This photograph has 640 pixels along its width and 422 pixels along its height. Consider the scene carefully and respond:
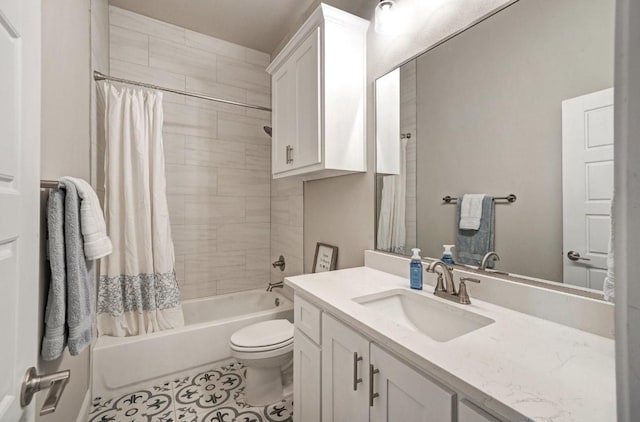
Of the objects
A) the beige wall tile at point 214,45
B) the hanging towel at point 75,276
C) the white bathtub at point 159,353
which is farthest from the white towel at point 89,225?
the beige wall tile at point 214,45

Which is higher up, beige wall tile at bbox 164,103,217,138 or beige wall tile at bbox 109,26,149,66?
beige wall tile at bbox 109,26,149,66

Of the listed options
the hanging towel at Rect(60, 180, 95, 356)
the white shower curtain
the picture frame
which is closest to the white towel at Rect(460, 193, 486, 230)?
the white shower curtain

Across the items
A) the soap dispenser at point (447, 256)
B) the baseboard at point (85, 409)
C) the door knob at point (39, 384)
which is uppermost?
the soap dispenser at point (447, 256)

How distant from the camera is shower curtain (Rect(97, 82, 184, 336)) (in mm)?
1883

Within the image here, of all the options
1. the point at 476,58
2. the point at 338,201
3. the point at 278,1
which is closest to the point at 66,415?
the point at 338,201

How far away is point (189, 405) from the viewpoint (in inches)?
65.1

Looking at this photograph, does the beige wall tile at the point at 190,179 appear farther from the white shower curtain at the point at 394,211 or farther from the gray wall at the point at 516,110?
the gray wall at the point at 516,110

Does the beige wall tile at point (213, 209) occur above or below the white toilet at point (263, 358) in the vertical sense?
above

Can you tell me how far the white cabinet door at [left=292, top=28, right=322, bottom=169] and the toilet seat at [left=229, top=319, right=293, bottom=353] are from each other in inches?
41.9

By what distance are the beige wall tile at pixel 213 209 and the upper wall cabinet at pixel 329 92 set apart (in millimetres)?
1166

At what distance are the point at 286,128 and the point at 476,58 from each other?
117cm

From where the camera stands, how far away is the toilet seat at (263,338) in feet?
5.18

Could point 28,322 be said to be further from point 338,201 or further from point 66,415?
point 338,201

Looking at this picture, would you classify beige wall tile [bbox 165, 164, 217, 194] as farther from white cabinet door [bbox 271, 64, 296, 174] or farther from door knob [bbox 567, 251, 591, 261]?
door knob [bbox 567, 251, 591, 261]
